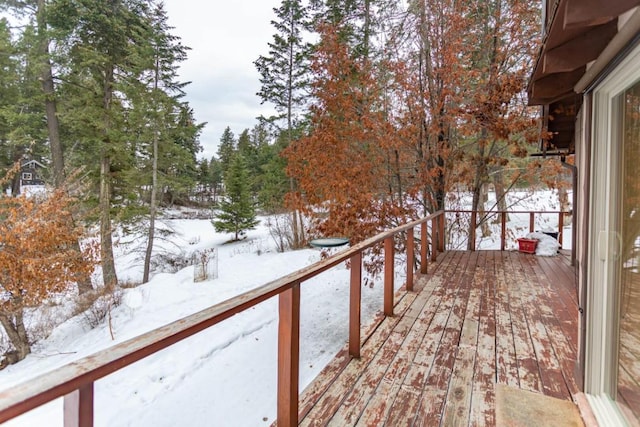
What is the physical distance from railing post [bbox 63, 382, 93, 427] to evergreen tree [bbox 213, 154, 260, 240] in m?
19.1

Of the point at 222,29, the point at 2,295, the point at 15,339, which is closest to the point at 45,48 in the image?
the point at 222,29

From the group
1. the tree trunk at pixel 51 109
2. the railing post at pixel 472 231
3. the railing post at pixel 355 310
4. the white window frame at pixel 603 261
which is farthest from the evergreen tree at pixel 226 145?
the white window frame at pixel 603 261

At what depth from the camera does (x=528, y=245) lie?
6.55 metres

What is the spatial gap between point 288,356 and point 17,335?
25.7ft

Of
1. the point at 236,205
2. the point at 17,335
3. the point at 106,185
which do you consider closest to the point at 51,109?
the point at 106,185

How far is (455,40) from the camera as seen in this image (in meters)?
6.18

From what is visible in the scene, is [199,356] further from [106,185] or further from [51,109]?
[51,109]

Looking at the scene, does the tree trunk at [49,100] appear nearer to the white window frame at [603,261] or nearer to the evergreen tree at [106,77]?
the evergreen tree at [106,77]

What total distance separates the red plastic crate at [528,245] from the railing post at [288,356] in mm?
6390

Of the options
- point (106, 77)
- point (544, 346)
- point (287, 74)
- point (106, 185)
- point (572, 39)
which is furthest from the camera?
point (287, 74)

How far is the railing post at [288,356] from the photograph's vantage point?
175 centimetres

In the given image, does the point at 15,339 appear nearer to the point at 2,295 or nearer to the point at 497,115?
the point at 2,295

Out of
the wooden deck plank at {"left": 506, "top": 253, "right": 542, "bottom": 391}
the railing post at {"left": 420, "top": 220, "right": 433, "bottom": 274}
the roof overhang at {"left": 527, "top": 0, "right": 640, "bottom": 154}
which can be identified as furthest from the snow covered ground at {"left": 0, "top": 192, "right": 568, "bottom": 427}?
the roof overhang at {"left": 527, "top": 0, "right": 640, "bottom": 154}

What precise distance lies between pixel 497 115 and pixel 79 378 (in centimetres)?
690
